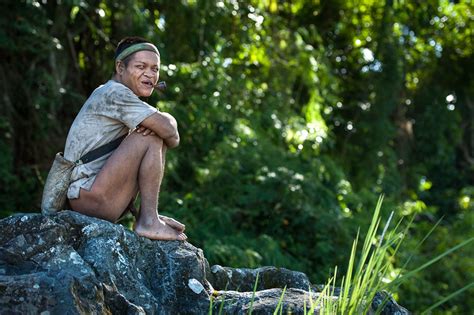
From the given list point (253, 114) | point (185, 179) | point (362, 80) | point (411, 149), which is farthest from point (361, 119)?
point (185, 179)

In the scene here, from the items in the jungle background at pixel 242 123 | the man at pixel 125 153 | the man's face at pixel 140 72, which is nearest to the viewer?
the man at pixel 125 153

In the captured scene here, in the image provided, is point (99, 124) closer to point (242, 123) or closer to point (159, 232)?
point (159, 232)

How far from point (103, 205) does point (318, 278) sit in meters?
4.96

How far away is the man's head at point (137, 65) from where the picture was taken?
462 centimetres

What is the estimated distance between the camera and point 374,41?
13070 mm

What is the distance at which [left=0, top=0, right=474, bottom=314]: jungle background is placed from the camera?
880 cm

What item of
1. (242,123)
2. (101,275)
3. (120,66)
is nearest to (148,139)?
(120,66)

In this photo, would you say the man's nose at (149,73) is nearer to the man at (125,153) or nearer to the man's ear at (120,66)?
the man at (125,153)

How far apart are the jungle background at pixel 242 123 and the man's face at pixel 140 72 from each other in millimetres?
3581

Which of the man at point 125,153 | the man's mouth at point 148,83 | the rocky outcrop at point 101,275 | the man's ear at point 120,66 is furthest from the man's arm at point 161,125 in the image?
the rocky outcrop at point 101,275

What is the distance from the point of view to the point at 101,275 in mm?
3771

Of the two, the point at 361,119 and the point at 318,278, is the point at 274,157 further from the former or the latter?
the point at 361,119

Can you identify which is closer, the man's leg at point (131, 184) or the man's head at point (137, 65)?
the man's leg at point (131, 184)

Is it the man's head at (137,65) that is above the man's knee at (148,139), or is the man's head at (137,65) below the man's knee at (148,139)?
above
